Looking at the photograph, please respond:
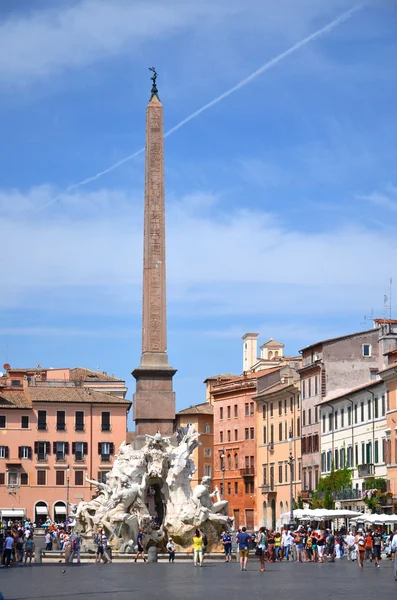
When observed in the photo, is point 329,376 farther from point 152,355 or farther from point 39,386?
point 152,355

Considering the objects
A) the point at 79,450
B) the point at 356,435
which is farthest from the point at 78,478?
the point at 356,435

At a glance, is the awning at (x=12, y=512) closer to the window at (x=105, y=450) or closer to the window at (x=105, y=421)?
the window at (x=105, y=450)

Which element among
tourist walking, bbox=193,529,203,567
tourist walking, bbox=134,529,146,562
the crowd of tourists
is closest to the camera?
tourist walking, bbox=193,529,203,567

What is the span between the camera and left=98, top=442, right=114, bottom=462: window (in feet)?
275

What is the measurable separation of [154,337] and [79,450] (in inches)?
1794

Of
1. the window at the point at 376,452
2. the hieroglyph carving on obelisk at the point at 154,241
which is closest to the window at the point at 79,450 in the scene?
the window at the point at 376,452

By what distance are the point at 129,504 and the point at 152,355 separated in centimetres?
421

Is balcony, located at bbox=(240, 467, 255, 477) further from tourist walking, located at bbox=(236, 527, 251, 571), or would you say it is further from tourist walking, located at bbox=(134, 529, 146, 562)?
tourist walking, located at bbox=(236, 527, 251, 571)

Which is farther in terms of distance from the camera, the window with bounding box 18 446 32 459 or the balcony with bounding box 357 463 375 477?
the window with bounding box 18 446 32 459

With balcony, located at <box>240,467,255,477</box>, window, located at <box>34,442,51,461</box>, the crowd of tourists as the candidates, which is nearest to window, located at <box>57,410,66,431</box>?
window, located at <box>34,442,51,461</box>

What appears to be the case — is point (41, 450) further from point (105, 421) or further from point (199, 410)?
point (199, 410)

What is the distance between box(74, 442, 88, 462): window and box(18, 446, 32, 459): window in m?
2.64

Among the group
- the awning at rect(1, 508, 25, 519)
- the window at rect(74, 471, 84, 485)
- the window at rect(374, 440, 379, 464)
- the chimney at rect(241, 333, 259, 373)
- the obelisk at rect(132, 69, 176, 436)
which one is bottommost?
the awning at rect(1, 508, 25, 519)

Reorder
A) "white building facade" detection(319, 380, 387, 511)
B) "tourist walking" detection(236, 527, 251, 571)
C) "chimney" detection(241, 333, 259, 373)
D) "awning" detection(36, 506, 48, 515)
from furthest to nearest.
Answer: "chimney" detection(241, 333, 259, 373), "awning" detection(36, 506, 48, 515), "white building facade" detection(319, 380, 387, 511), "tourist walking" detection(236, 527, 251, 571)
